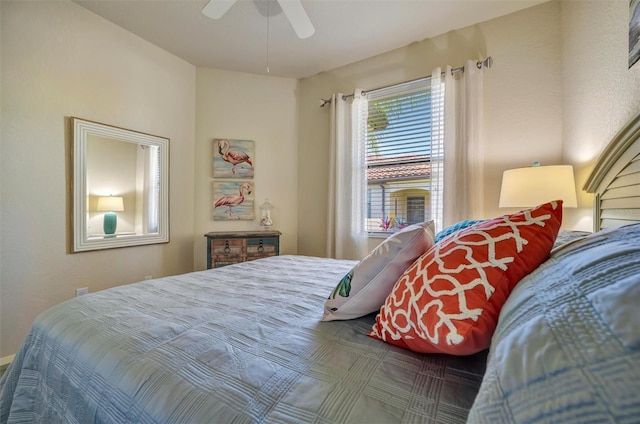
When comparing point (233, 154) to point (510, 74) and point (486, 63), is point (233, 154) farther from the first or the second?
point (510, 74)

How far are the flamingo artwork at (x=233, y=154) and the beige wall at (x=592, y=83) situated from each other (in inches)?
120

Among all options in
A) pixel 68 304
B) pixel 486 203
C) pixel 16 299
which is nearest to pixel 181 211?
pixel 16 299

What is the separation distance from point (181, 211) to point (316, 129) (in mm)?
1887

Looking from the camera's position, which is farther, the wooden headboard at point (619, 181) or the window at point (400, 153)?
the window at point (400, 153)

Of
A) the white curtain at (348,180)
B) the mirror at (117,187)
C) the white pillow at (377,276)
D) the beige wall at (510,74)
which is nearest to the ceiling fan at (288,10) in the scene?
the white curtain at (348,180)

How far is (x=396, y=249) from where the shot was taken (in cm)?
88

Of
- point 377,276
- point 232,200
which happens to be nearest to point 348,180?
point 232,200

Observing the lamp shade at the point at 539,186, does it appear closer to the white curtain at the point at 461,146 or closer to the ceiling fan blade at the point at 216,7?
the white curtain at the point at 461,146

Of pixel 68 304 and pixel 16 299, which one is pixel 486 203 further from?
pixel 16 299

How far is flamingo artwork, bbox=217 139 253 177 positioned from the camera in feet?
10.8

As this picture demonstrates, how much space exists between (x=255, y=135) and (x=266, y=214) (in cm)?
101

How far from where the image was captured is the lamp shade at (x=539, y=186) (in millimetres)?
1679

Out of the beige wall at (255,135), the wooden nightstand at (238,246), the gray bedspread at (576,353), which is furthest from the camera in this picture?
the beige wall at (255,135)

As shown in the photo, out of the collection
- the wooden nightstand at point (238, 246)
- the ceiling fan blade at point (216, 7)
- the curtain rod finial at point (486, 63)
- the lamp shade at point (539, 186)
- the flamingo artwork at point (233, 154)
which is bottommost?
the wooden nightstand at point (238, 246)
